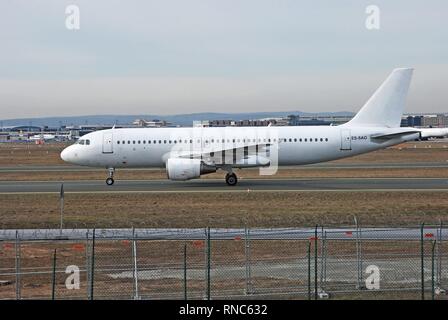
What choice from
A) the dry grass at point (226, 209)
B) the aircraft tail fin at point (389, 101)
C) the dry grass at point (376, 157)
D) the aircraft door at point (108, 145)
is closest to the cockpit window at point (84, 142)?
the aircraft door at point (108, 145)

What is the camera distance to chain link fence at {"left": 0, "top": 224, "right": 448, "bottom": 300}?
617 inches

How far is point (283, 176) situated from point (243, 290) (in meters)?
32.0

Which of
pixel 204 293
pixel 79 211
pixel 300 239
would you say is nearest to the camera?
pixel 204 293

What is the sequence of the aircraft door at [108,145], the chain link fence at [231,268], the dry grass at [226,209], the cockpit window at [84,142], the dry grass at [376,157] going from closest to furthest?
the chain link fence at [231,268]
the dry grass at [226,209]
the aircraft door at [108,145]
the cockpit window at [84,142]
the dry grass at [376,157]

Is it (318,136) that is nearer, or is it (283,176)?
(318,136)

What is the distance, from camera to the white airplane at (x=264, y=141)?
132 ft

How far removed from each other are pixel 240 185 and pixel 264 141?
298 centimetres

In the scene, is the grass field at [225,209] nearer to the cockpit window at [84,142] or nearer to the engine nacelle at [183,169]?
the engine nacelle at [183,169]

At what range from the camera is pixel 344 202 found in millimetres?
31703

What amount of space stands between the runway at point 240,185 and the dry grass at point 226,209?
7.40 ft

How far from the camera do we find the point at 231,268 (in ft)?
59.1

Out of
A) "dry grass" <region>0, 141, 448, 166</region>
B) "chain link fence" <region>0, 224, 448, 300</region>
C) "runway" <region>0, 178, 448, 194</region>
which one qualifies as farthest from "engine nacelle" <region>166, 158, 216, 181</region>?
"dry grass" <region>0, 141, 448, 166</region>
